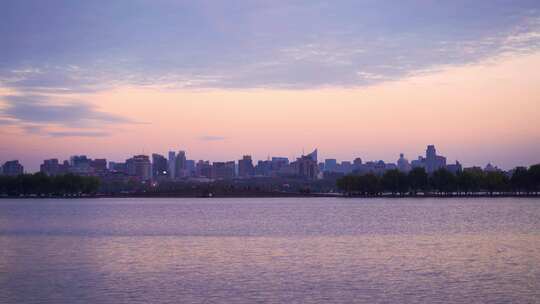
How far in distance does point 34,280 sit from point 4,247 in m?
18.3

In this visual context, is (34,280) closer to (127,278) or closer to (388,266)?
(127,278)

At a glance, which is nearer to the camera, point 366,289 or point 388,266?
point 366,289

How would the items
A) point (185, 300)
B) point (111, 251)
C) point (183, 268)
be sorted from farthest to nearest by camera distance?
point (111, 251)
point (183, 268)
point (185, 300)

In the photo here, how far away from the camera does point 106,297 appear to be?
29062 mm

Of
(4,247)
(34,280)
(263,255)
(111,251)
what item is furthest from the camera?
(4,247)

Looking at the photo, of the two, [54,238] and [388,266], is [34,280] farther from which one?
[54,238]

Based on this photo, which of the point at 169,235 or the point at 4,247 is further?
the point at 169,235

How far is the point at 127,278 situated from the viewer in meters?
34.0

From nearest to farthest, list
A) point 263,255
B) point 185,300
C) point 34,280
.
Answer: point 185,300, point 34,280, point 263,255

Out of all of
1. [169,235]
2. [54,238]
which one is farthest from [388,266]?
[54,238]

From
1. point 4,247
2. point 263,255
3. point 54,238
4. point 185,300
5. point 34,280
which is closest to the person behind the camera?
point 185,300

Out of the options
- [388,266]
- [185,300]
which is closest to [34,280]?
[185,300]

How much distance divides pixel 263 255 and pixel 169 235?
60.9 feet

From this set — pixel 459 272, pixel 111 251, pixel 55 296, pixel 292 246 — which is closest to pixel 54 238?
pixel 111 251
